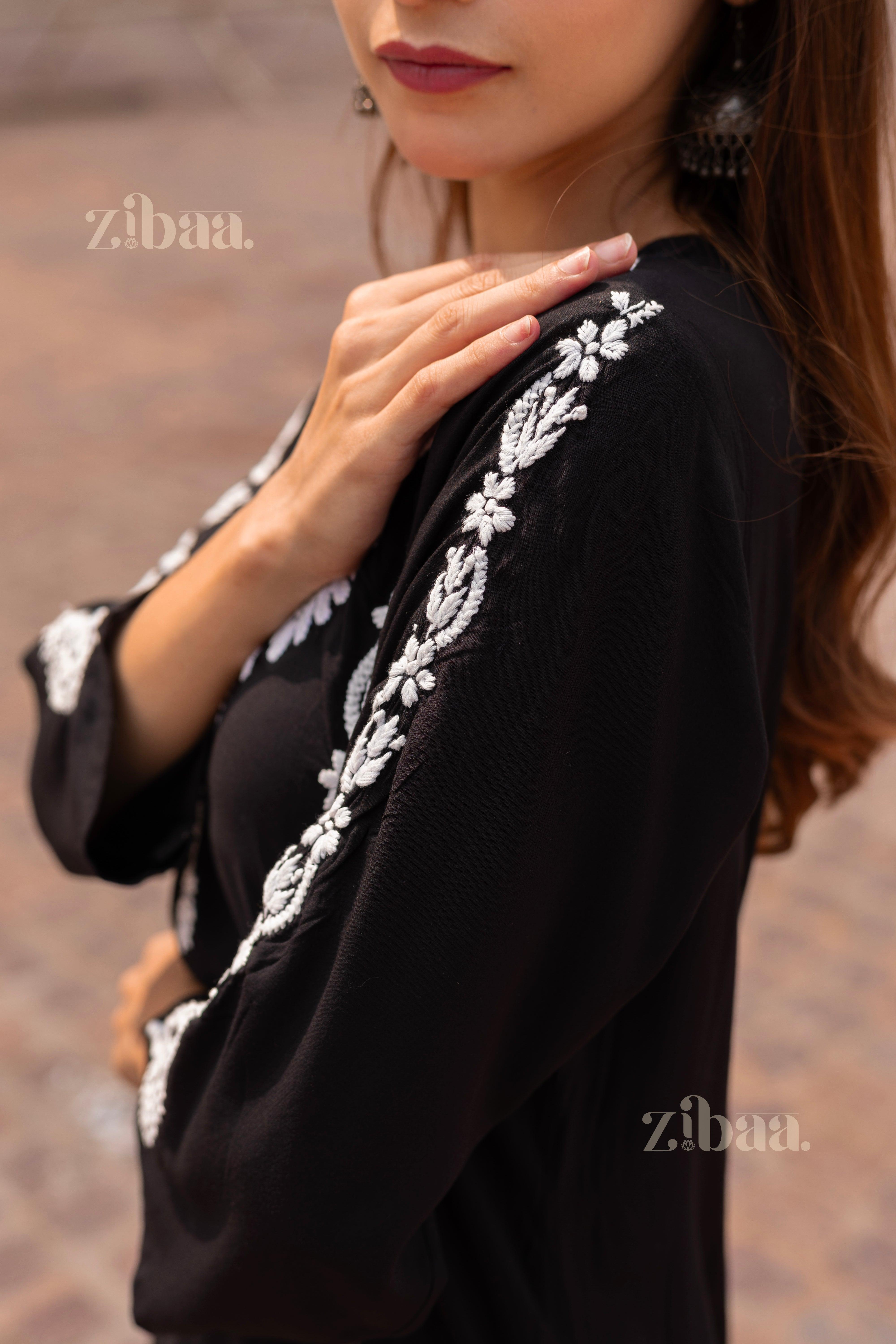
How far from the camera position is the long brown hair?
1204mm

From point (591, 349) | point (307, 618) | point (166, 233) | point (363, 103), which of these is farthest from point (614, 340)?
point (166, 233)

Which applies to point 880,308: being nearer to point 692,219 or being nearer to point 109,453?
point 692,219

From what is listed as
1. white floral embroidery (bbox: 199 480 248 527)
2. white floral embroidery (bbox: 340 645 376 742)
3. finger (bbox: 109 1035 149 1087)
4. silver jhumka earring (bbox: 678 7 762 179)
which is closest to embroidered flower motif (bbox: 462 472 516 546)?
white floral embroidery (bbox: 340 645 376 742)

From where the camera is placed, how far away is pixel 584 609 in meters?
0.98

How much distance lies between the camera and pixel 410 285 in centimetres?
124

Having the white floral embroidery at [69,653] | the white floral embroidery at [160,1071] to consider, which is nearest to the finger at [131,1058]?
the white floral embroidery at [160,1071]

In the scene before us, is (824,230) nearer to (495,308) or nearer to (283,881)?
(495,308)

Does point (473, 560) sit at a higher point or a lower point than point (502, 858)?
higher

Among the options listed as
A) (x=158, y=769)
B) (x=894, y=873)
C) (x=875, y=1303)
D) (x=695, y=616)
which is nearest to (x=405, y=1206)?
(x=695, y=616)

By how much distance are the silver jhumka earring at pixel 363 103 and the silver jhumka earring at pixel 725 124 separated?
0.43 m

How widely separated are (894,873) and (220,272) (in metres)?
6.96

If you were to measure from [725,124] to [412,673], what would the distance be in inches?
26.3

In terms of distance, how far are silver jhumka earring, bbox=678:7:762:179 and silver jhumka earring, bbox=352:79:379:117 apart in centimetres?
43

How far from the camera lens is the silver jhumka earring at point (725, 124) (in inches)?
49.7
